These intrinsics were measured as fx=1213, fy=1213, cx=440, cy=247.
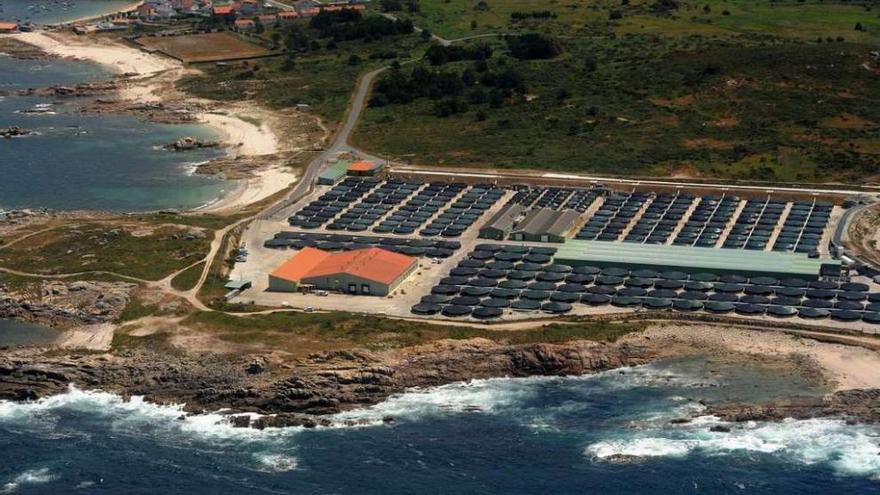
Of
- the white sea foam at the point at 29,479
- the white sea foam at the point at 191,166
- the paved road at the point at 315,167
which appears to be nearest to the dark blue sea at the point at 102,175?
the white sea foam at the point at 191,166

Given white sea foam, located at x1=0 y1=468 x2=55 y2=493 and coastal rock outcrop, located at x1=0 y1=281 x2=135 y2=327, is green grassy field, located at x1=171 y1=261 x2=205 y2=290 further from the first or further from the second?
white sea foam, located at x1=0 y1=468 x2=55 y2=493

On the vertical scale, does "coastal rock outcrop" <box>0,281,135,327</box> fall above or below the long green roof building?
below

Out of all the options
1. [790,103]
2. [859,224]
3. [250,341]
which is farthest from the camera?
[790,103]

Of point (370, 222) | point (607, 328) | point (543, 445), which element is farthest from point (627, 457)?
point (370, 222)

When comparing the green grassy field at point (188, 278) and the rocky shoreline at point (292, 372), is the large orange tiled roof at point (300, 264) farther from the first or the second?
the rocky shoreline at point (292, 372)

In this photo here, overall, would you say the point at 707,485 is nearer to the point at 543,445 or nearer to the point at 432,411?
the point at 543,445

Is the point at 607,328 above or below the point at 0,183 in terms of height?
above

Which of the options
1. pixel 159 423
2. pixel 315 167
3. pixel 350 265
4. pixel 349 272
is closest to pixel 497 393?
pixel 349 272

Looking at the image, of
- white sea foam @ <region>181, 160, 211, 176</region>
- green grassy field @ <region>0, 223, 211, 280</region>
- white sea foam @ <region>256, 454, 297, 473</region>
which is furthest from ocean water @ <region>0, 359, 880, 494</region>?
white sea foam @ <region>181, 160, 211, 176</region>
